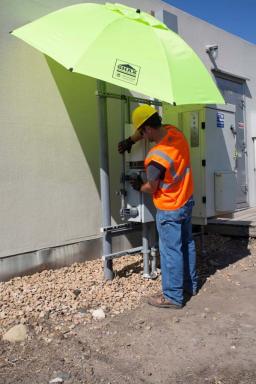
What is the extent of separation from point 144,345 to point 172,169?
63.3 inches

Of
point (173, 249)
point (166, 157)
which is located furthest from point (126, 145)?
point (173, 249)

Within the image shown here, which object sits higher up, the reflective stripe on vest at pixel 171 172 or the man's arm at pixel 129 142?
the man's arm at pixel 129 142

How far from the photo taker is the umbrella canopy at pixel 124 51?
143 inches

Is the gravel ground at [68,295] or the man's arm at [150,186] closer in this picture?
the gravel ground at [68,295]

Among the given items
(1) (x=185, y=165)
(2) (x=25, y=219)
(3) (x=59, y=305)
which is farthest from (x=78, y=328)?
(1) (x=185, y=165)

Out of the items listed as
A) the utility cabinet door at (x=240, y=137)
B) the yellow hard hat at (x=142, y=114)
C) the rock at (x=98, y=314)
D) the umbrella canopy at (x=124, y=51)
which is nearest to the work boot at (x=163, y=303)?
the rock at (x=98, y=314)

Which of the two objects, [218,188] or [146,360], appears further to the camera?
[218,188]

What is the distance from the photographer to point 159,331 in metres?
3.72

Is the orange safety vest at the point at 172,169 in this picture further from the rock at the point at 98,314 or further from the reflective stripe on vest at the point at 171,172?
the rock at the point at 98,314

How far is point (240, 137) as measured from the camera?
8.45 metres

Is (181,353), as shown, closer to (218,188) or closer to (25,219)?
(25,219)

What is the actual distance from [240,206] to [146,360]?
18.4ft

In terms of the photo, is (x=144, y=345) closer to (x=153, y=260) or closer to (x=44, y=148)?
(x=153, y=260)

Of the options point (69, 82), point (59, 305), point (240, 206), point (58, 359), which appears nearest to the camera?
point (58, 359)
